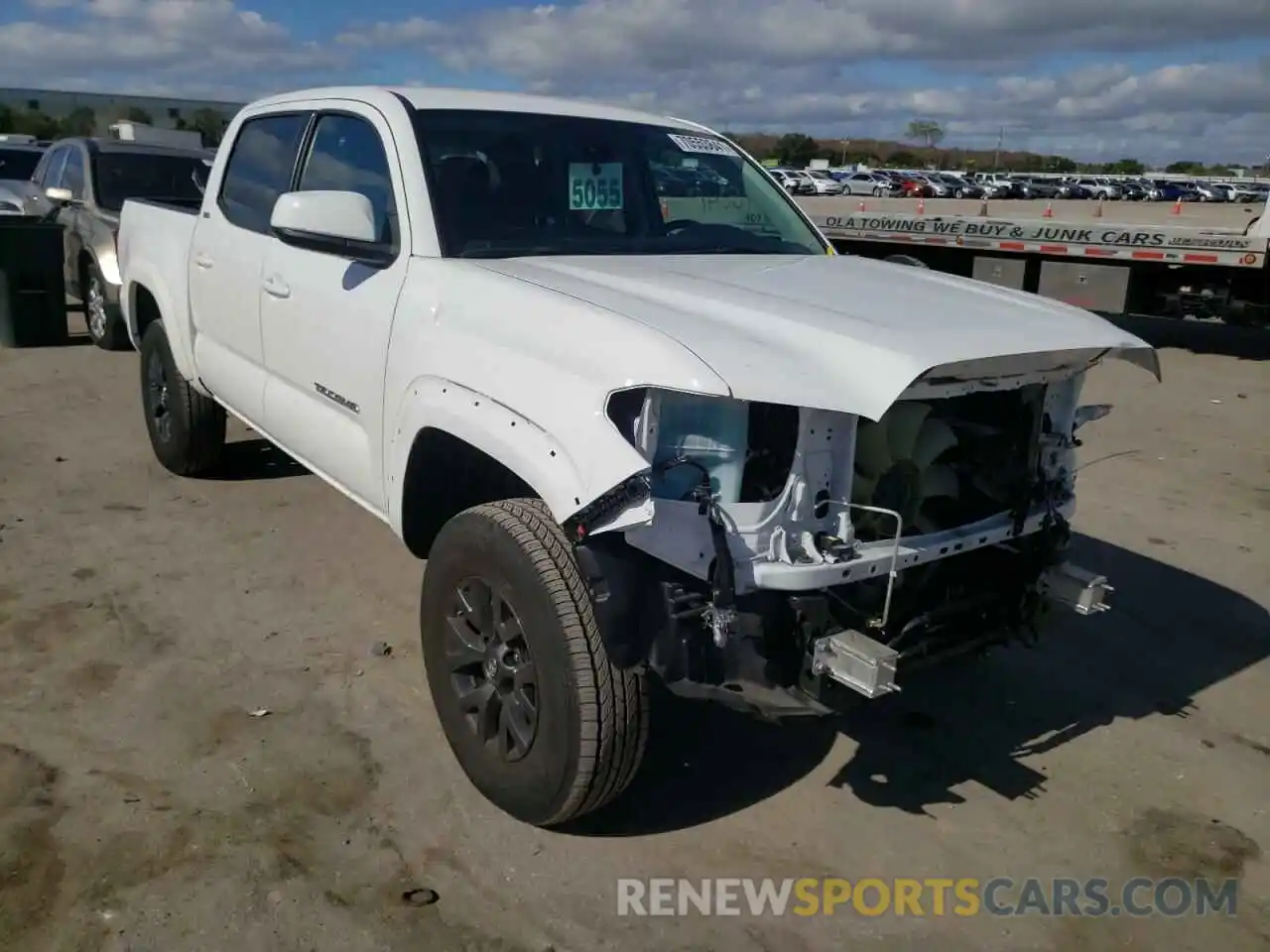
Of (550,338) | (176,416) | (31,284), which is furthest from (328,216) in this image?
(31,284)

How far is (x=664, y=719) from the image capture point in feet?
12.5

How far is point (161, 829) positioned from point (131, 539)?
8.28ft

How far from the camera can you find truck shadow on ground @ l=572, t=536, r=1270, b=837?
3420mm

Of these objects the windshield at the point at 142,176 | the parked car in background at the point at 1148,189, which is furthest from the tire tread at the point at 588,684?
the parked car in background at the point at 1148,189

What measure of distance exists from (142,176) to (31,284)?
4.64 feet

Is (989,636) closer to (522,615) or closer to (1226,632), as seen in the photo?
(522,615)

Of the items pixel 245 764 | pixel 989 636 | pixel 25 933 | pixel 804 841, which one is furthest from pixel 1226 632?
pixel 25 933

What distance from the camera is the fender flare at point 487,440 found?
2.62 m

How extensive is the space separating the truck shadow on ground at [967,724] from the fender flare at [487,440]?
43.3 inches

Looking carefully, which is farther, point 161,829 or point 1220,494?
point 1220,494

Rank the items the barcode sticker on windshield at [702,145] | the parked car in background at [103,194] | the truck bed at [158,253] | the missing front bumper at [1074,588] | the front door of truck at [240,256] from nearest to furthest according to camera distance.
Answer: the missing front bumper at [1074,588]
the barcode sticker on windshield at [702,145]
the front door of truck at [240,256]
the truck bed at [158,253]
the parked car in background at [103,194]

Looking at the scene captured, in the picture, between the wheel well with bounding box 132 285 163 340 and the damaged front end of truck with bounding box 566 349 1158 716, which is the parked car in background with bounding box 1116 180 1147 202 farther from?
the damaged front end of truck with bounding box 566 349 1158 716

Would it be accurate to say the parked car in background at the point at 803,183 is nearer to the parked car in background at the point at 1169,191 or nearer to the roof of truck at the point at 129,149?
the parked car in background at the point at 1169,191

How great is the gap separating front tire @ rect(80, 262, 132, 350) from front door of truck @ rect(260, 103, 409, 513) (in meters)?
6.43
